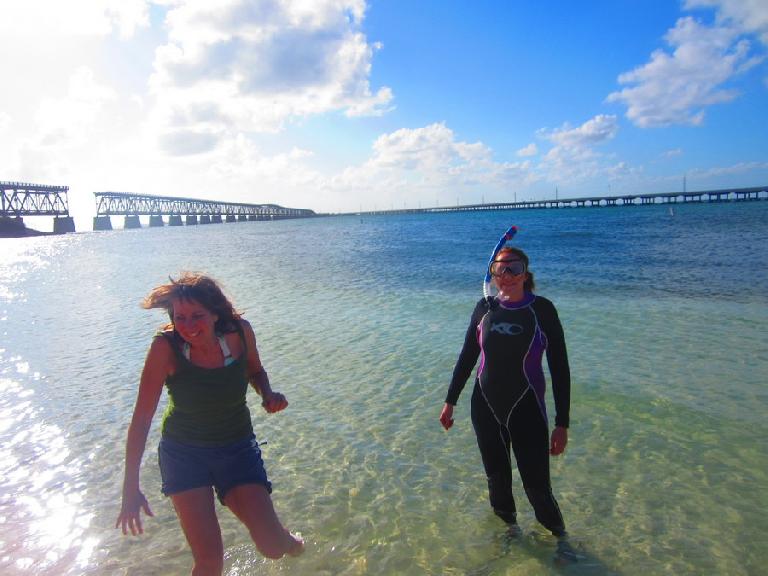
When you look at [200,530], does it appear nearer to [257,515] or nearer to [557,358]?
[257,515]

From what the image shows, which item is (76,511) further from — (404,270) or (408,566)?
(404,270)

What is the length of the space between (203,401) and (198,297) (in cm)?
64

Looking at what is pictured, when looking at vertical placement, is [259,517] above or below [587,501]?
above

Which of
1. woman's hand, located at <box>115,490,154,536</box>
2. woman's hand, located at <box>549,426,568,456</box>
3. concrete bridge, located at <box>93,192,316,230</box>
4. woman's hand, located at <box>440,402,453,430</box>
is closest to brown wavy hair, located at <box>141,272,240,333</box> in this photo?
woman's hand, located at <box>115,490,154,536</box>

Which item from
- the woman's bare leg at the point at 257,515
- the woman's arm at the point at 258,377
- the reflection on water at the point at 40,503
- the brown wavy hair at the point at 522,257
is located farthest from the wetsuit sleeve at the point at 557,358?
the reflection on water at the point at 40,503

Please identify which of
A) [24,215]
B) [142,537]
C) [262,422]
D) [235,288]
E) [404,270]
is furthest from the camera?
[24,215]

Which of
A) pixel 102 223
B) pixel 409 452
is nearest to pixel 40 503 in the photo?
A: pixel 409 452

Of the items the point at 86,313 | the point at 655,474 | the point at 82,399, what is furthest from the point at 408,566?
the point at 86,313

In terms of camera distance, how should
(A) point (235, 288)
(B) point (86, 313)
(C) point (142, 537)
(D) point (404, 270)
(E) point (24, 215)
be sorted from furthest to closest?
1. (E) point (24, 215)
2. (D) point (404, 270)
3. (A) point (235, 288)
4. (B) point (86, 313)
5. (C) point (142, 537)

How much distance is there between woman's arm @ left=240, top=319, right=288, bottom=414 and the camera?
3.32 meters

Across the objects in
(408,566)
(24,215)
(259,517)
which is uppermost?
(24,215)

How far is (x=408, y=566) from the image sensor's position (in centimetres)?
400

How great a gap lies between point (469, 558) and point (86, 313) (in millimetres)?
16059

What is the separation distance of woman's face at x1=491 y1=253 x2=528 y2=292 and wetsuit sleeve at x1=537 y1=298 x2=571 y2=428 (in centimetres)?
20
